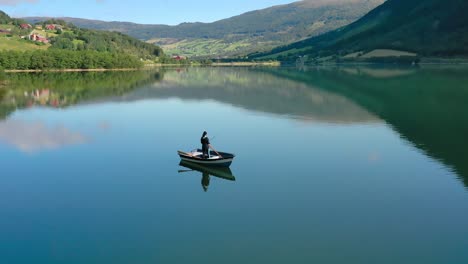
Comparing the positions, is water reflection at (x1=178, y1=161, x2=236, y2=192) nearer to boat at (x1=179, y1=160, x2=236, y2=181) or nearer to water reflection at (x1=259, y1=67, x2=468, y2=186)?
boat at (x1=179, y1=160, x2=236, y2=181)

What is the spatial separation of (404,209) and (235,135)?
29.0m

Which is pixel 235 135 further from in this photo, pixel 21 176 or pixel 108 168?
pixel 21 176

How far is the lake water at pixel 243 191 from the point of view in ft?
73.7

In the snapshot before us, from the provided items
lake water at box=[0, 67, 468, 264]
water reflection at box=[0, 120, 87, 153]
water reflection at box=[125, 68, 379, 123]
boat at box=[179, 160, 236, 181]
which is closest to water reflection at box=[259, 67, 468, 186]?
lake water at box=[0, 67, 468, 264]

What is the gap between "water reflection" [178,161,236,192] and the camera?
35344 mm

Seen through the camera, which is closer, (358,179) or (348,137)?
(358,179)

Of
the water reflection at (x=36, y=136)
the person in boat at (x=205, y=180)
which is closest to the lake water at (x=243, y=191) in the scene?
the water reflection at (x=36, y=136)

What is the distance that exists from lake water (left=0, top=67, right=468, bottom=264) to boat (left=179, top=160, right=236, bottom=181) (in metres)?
0.30

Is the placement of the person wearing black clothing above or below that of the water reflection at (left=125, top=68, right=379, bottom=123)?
above

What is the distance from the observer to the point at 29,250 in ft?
74.1

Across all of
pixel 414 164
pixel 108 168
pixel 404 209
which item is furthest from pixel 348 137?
pixel 108 168

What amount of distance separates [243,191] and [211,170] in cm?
693

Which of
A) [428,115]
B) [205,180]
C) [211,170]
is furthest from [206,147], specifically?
Result: [428,115]

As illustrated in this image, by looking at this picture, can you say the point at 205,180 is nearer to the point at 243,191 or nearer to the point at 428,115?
the point at 243,191
